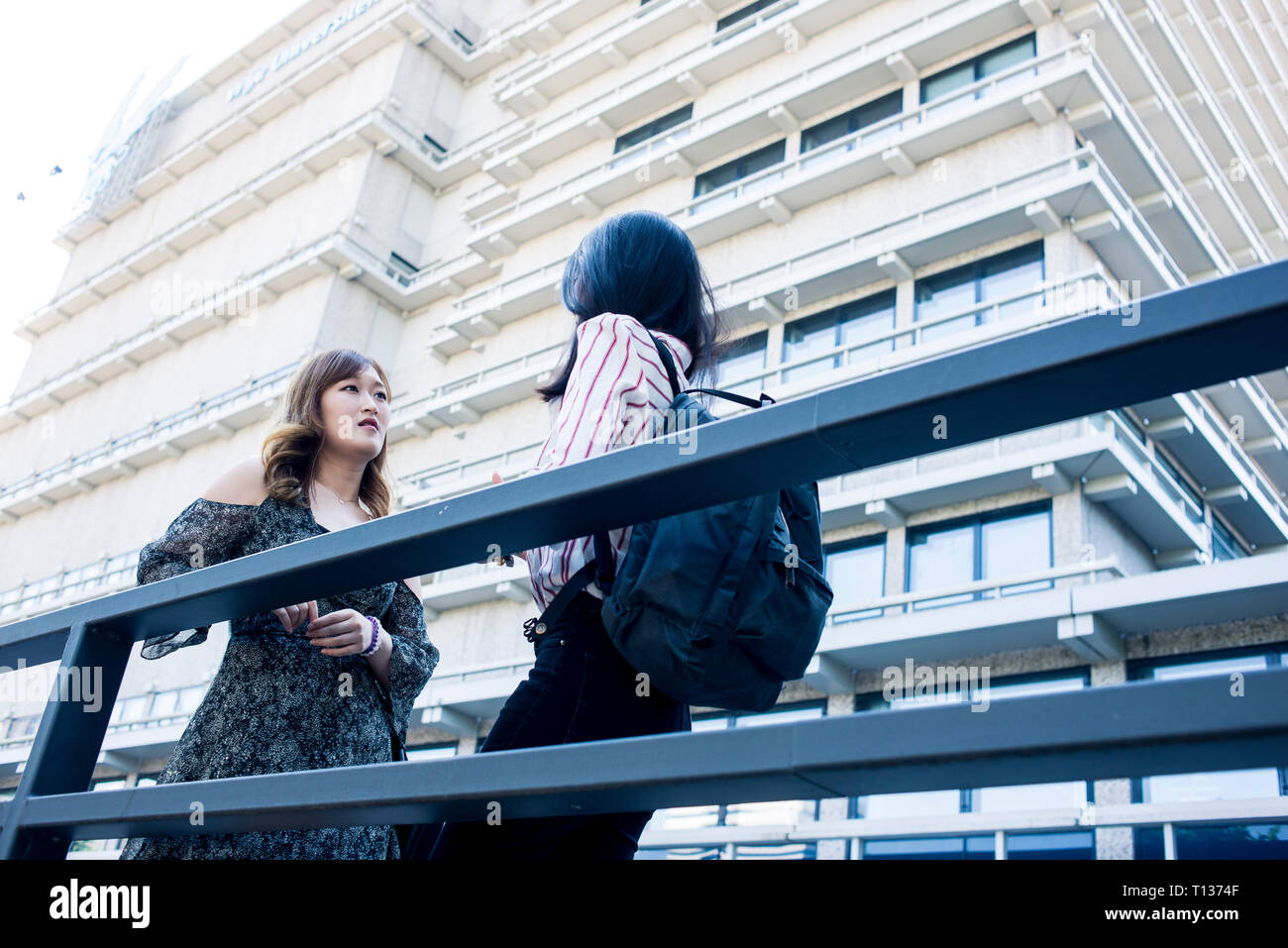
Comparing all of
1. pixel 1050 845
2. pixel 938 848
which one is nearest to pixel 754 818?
pixel 938 848

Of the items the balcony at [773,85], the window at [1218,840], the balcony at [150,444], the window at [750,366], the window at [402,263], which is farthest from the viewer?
the window at [402,263]

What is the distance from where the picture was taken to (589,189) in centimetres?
2330

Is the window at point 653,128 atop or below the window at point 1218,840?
atop

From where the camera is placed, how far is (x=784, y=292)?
18328mm

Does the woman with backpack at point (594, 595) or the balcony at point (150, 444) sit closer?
the woman with backpack at point (594, 595)

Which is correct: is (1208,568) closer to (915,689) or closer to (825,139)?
(915,689)

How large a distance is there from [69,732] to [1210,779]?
12.6 metres

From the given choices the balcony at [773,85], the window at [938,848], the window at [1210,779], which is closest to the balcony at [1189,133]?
the balcony at [773,85]

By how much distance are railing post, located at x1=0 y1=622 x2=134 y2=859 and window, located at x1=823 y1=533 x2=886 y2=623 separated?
13.4 m

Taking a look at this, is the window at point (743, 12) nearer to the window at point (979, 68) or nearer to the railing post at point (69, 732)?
the window at point (979, 68)

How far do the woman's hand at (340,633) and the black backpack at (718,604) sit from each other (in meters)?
0.80

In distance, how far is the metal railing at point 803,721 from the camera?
971 mm

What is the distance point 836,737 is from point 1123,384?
41cm

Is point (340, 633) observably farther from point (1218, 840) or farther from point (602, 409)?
point (1218, 840)
